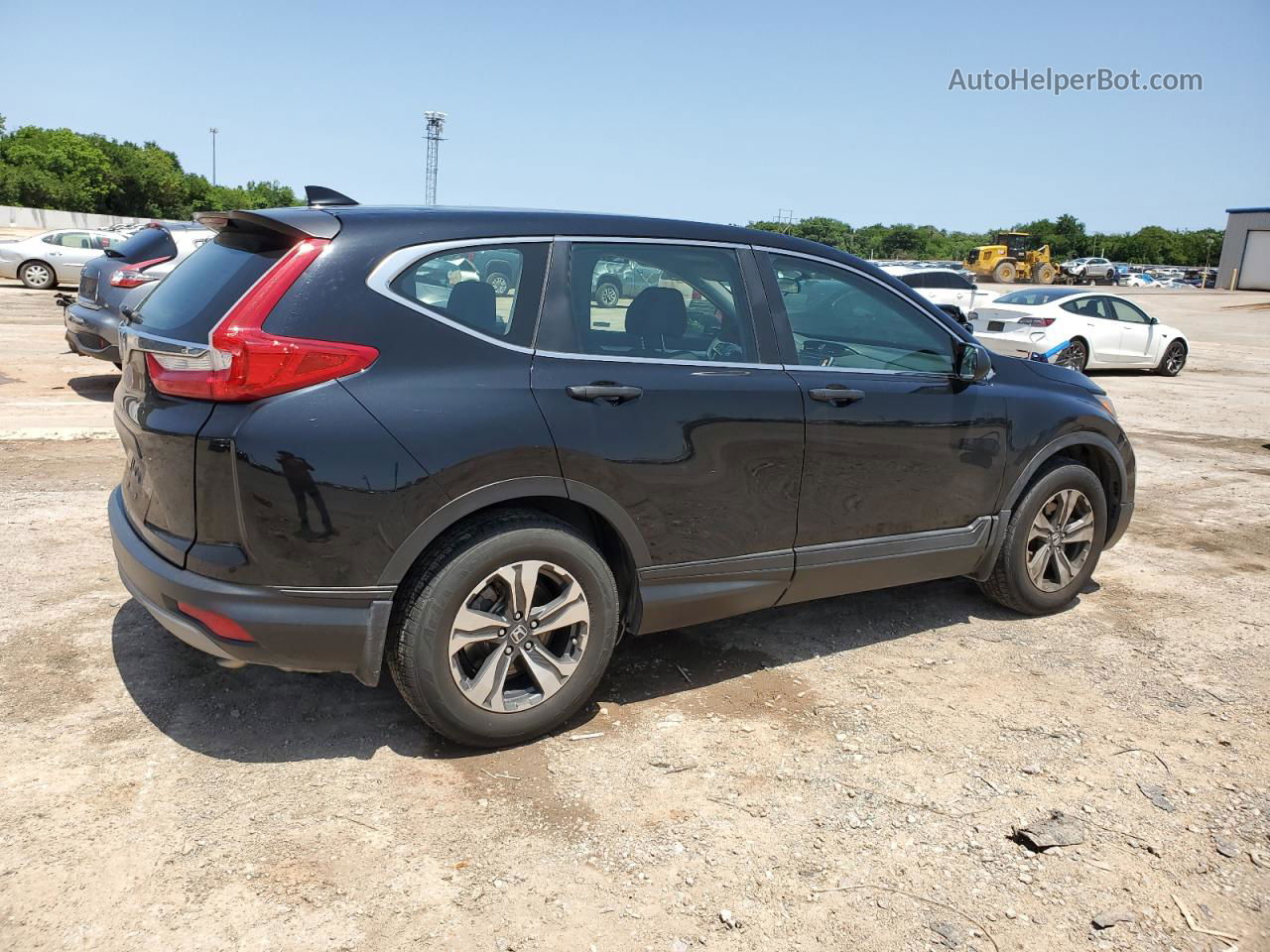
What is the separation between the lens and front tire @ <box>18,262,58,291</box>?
2327 centimetres

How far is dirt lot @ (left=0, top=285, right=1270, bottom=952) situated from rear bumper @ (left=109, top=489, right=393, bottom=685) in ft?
1.46

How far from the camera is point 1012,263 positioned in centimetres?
5556

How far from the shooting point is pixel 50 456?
7.32 m

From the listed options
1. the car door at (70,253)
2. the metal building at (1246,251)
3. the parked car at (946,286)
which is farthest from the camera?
the metal building at (1246,251)

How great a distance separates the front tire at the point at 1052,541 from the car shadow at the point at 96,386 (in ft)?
27.0

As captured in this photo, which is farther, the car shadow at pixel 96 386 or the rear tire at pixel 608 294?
the car shadow at pixel 96 386

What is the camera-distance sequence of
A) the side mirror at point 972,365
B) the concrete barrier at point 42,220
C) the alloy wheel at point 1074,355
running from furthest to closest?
the concrete barrier at point 42,220, the alloy wheel at point 1074,355, the side mirror at point 972,365

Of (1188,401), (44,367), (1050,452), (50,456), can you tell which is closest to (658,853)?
(1050,452)

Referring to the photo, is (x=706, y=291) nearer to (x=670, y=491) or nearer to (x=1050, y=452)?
(x=670, y=491)

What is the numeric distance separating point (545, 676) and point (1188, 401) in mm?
13520

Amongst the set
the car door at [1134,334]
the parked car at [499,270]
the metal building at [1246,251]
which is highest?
the metal building at [1246,251]

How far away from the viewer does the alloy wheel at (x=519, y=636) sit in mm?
3369

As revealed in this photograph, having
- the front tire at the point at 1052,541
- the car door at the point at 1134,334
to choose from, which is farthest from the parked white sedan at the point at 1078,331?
the front tire at the point at 1052,541

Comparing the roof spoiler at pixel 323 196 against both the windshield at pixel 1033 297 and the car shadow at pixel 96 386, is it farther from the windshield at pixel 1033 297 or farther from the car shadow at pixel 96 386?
the windshield at pixel 1033 297
